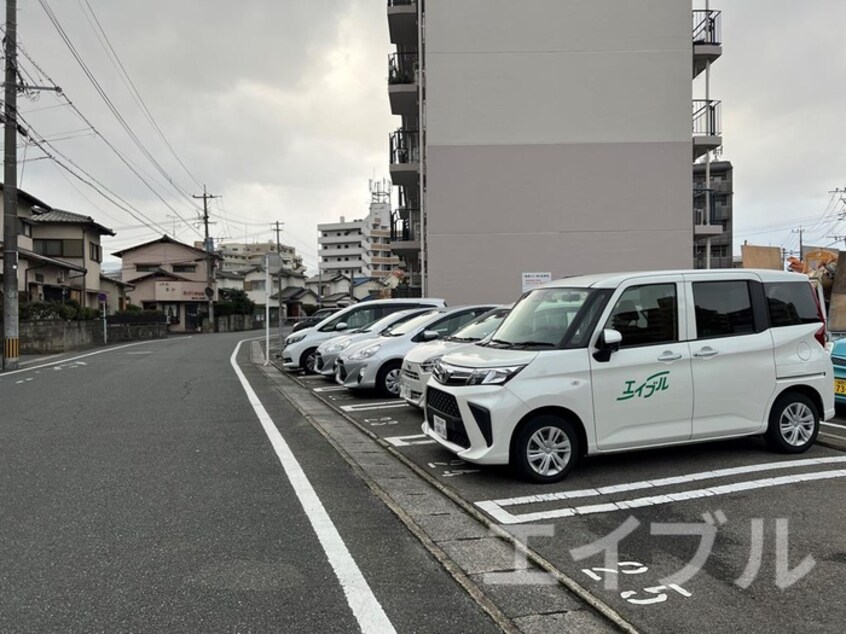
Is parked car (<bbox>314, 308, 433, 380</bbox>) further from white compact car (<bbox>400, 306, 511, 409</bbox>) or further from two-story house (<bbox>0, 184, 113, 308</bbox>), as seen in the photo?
two-story house (<bbox>0, 184, 113, 308</bbox>)

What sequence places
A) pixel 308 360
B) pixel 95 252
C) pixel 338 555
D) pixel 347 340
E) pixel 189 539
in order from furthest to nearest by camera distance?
pixel 95 252 → pixel 308 360 → pixel 347 340 → pixel 189 539 → pixel 338 555

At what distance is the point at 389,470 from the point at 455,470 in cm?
63

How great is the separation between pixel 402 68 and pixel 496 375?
22742mm

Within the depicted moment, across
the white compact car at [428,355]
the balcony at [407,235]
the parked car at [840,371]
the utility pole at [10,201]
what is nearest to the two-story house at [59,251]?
the utility pole at [10,201]

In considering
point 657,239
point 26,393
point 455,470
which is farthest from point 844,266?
point 26,393

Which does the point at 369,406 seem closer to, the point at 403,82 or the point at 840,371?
the point at 840,371

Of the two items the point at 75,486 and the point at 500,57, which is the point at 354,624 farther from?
the point at 500,57

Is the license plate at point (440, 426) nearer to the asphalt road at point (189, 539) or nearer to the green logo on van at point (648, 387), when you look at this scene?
the asphalt road at point (189, 539)

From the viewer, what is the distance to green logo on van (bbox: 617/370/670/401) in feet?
17.7

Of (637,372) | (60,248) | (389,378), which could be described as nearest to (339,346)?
(389,378)

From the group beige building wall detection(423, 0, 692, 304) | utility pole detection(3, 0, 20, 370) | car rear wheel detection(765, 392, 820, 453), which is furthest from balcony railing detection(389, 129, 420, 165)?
car rear wheel detection(765, 392, 820, 453)

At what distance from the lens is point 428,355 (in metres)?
8.10

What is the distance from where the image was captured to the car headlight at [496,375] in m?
5.18

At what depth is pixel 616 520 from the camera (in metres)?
4.43
